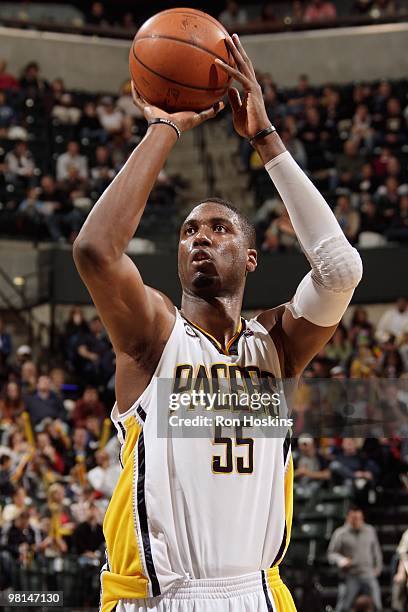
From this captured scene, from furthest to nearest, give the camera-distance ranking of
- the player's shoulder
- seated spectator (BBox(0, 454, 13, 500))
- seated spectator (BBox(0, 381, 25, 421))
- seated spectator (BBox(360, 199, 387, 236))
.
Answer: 1. seated spectator (BBox(360, 199, 387, 236))
2. seated spectator (BBox(0, 381, 25, 421))
3. seated spectator (BBox(0, 454, 13, 500))
4. the player's shoulder

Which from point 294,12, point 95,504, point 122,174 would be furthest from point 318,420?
point 294,12

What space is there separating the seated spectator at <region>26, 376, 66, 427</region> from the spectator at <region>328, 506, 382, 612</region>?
397cm

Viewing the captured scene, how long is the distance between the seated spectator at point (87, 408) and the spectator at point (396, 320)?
154 inches

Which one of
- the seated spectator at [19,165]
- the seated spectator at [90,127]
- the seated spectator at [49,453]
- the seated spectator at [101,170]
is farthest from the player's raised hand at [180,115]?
the seated spectator at [90,127]

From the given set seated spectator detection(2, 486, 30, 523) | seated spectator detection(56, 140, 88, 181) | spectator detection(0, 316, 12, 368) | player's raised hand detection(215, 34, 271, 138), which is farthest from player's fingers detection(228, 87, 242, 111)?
seated spectator detection(56, 140, 88, 181)

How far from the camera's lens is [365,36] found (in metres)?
18.9

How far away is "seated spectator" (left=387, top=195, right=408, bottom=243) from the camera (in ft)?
46.4

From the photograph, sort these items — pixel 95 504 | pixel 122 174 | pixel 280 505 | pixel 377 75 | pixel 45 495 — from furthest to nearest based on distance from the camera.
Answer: pixel 377 75
pixel 45 495
pixel 95 504
pixel 280 505
pixel 122 174

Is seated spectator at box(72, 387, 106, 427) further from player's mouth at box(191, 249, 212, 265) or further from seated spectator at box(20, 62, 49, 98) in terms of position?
player's mouth at box(191, 249, 212, 265)

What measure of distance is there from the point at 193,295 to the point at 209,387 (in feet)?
1.20

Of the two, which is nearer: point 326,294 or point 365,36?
point 326,294

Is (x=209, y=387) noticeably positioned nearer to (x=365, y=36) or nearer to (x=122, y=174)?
(x=122, y=174)

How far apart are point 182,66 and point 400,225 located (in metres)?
11.4

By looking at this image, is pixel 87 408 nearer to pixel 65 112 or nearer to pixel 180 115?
pixel 65 112
